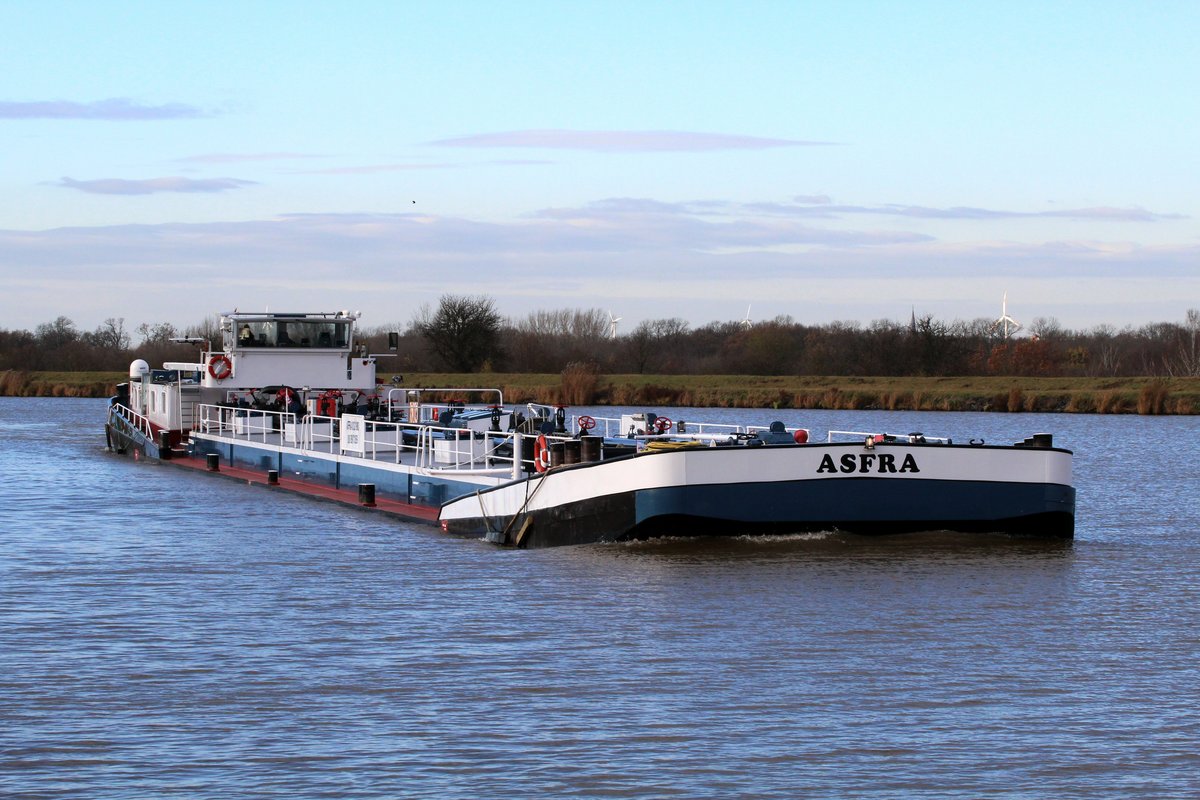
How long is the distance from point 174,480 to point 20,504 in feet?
17.2

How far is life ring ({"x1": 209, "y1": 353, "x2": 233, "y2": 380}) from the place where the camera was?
34906 mm

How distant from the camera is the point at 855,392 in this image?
6719cm

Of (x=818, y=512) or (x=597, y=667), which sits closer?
(x=597, y=667)

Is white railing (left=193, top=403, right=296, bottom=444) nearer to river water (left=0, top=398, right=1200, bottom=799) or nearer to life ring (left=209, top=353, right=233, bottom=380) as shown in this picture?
life ring (left=209, top=353, right=233, bottom=380)

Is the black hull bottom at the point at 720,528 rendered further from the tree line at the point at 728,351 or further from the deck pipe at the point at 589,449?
the tree line at the point at 728,351

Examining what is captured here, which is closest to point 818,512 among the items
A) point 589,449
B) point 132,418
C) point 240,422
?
point 589,449

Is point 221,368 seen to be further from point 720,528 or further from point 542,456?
point 720,528

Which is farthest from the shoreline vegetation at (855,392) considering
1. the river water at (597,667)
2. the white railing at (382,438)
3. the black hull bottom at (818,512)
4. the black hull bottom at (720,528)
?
the river water at (597,667)

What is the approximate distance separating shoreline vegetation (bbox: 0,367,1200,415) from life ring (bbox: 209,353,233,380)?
24868 mm

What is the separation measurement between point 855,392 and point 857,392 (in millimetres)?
92

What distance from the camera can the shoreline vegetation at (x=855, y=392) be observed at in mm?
62656

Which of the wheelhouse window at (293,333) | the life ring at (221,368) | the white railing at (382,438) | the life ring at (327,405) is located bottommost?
the white railing at (382,438)

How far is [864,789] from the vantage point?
9070mm

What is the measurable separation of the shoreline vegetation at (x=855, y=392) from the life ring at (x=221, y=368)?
24.9 m
